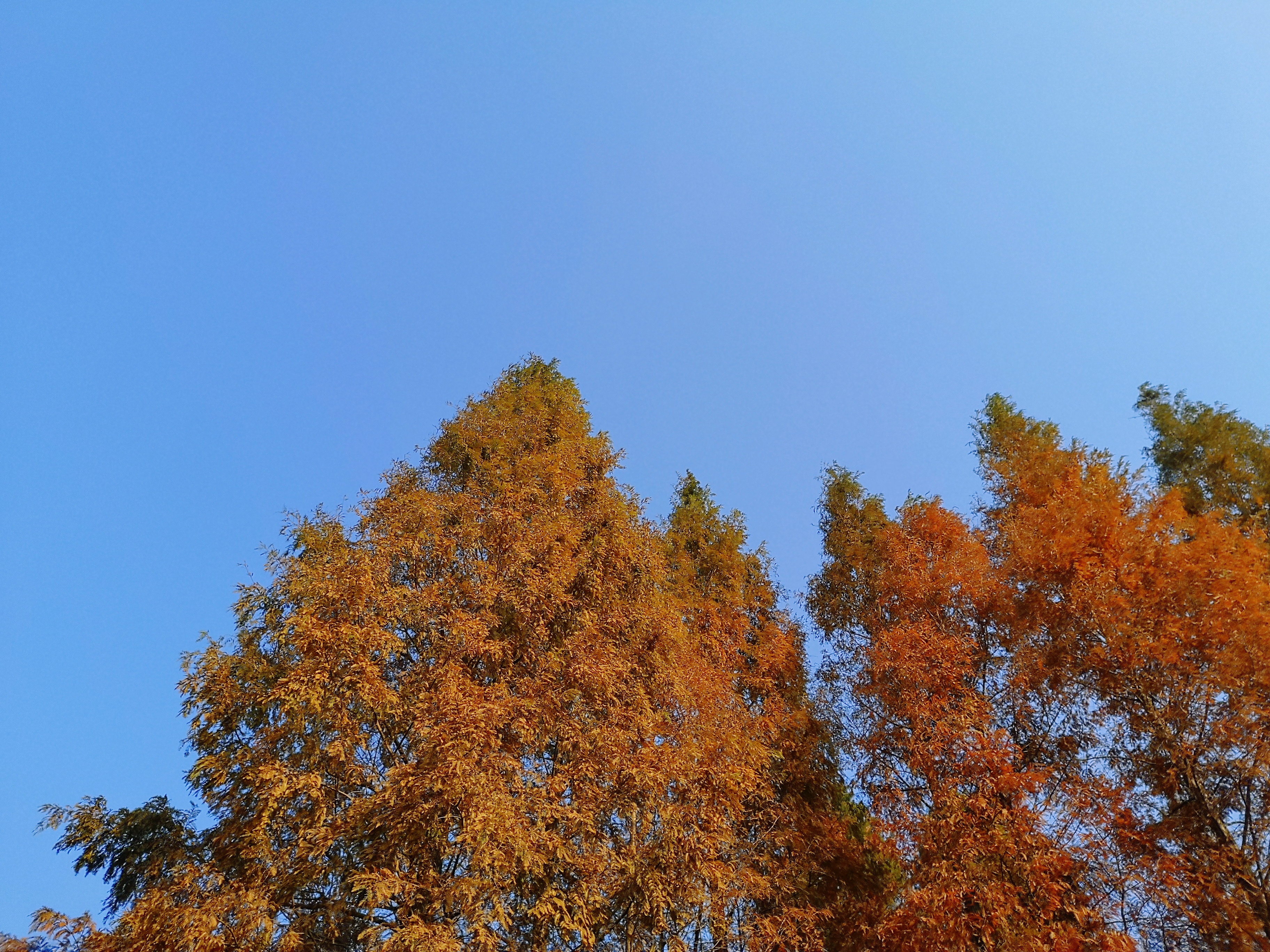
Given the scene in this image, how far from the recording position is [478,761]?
A: 9.18 meters

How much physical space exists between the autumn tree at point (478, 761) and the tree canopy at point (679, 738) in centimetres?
5

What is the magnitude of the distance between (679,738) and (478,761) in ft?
11.2

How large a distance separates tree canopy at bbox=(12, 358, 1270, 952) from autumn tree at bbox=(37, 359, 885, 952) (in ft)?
0.16

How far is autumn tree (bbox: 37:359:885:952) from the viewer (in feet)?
28.9

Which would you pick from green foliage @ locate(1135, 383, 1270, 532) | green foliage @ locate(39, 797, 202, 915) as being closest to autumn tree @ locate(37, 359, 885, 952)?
green foliage @ locate(39, 797, 202, 915)

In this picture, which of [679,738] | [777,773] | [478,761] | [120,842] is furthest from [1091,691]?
[120,842]

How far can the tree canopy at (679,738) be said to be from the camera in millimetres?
9094

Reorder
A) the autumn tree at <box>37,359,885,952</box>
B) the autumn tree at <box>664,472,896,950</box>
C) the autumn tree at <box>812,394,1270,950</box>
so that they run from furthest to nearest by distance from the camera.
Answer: the autumn tree at <box>664,472,896,950</box>, the autumn tree at <box>812,394,1270,950</box>, the autumn tree at <box>37,359,885,952</box>

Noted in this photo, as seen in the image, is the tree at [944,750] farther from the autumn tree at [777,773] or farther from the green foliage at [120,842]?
the green foliage at [120,842]

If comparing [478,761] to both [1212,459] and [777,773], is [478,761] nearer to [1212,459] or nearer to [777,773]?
[777,773]

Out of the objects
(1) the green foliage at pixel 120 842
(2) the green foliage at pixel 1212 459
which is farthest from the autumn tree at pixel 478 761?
(2) the green foliage at pixel 1212 459

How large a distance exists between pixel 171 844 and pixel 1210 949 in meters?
13.0

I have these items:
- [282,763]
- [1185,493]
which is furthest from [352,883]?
[1185,493]

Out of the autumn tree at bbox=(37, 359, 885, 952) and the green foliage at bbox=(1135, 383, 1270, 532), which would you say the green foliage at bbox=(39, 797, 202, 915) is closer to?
the autumn tree at bbox=(37, 359, 885, 952)
